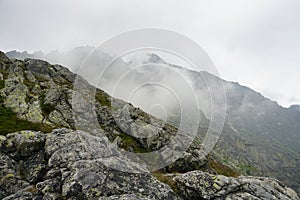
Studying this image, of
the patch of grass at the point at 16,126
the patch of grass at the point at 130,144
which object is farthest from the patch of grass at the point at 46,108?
the patch of grass at the point at 130,144

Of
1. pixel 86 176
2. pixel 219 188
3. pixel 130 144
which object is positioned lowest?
pixel 86 176

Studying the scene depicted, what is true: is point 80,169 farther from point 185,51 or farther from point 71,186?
point 185,51

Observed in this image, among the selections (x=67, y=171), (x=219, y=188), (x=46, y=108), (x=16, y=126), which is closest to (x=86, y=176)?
(x=67, y=171)

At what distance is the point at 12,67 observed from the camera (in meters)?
84.3

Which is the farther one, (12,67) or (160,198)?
(12,67)

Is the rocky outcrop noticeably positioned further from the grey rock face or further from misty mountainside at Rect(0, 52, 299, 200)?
the grey rock face

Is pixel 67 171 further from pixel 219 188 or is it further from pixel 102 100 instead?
pixel 102 100

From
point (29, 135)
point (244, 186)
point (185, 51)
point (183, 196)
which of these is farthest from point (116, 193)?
point (185, 51)

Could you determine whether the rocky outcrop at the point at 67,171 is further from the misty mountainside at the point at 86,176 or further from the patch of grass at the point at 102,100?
the patch of grass at the point at 102,100

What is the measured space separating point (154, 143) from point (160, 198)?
3763 centimetres

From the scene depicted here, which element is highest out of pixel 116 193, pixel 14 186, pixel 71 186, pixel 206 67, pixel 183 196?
pixel 206 67

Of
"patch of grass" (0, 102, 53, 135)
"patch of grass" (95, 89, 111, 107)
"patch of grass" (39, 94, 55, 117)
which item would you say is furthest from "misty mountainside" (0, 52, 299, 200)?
"patch of grass" (95, 89, 111, 107)

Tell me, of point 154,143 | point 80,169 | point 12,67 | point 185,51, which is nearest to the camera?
point 80,169

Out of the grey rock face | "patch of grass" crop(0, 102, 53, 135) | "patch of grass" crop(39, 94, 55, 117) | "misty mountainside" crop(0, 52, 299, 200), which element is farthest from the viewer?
"patch of grass" crop(39, 94, 55, 117)
